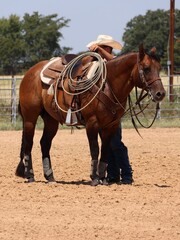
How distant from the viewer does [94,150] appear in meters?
10.4

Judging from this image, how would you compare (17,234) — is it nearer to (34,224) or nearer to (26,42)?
(34,224)

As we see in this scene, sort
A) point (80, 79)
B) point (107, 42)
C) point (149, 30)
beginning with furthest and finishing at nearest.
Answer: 1. point (149, 30)
2. point (107, 42)
3. point (80, 79)

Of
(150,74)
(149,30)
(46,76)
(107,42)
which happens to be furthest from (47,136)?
(149,30)

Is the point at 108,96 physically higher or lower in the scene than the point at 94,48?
lower

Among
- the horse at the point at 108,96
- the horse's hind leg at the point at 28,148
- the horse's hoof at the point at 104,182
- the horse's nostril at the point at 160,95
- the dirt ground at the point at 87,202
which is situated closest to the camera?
the dirt ground at the point at 87,202

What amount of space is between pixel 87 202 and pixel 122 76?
2026 mm

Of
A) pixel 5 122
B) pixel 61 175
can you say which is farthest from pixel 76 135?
pixel 61 175

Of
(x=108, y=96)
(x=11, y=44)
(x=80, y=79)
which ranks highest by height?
(x=11, y=44)

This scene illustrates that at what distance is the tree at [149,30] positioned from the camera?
6644cm

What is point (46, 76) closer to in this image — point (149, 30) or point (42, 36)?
point (42, 36)

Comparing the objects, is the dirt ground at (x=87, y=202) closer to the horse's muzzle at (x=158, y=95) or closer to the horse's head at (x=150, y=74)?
the horse's muzzle at (x=158, y=95)

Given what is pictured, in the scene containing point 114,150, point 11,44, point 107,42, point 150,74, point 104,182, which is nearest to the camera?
point 150,74

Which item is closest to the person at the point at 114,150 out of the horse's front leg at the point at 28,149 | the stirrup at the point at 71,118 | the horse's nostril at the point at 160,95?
the stirrup at the point at 71,118

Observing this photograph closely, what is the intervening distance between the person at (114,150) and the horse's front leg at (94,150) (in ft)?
1.05
